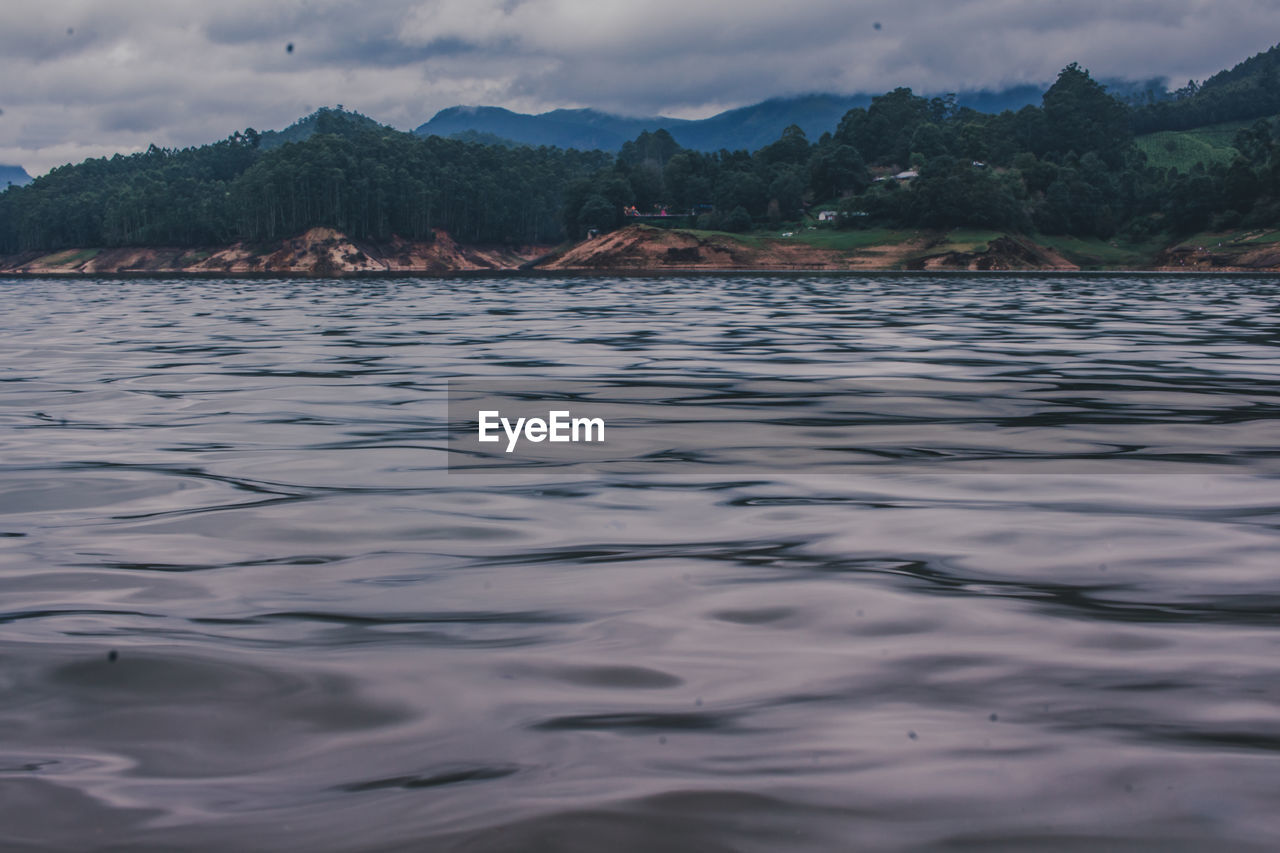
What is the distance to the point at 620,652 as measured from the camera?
18.0ft

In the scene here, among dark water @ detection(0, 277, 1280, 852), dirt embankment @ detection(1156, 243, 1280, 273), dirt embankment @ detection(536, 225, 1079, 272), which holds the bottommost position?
dark water @ detection(0, 277, 1280, 852)

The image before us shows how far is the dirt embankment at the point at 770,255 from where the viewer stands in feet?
508

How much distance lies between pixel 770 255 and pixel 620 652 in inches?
6399

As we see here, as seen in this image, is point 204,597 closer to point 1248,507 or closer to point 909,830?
point 909,830

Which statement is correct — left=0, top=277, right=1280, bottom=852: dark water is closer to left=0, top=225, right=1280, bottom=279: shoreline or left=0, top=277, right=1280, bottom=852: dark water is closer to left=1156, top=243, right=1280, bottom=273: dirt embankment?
left=0, top=225, right=1280, bottom=279: shoreline

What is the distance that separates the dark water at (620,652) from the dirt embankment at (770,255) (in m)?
149

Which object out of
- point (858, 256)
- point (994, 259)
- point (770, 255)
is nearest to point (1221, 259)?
point (994, 259)

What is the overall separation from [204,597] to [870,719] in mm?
4058

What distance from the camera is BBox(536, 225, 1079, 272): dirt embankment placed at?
155 m

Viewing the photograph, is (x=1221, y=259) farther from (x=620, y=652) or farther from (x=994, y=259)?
(x=620, y=652)

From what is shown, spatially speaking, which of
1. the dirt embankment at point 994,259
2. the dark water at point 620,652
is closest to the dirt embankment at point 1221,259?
the dirt embankment at point 994,259

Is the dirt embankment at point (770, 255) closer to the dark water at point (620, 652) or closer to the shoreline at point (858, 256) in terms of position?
the shoreline at point (858, 256)

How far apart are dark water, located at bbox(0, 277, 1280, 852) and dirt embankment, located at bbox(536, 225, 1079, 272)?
149325mm

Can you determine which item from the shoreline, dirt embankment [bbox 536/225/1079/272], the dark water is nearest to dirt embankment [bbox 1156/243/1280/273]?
the shoreline
